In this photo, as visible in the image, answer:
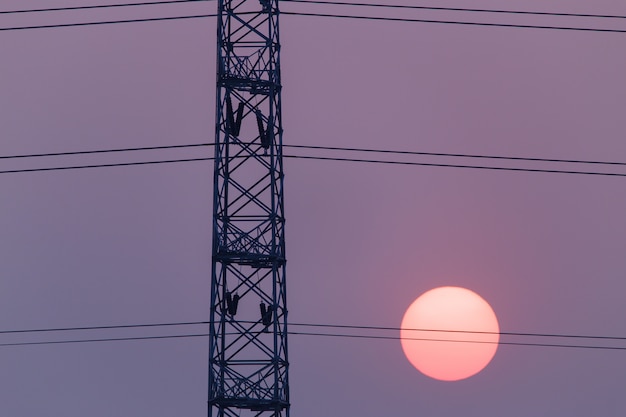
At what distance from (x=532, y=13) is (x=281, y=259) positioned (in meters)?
12.4

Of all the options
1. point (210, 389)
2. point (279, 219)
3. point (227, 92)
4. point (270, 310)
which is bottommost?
point (210, 389)

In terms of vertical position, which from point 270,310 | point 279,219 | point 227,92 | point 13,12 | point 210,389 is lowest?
point 210,389

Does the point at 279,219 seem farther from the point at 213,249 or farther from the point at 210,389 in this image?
the point at 210,389

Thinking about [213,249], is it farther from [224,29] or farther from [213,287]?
[224,29]

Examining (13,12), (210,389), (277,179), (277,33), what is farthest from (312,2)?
(210,389)

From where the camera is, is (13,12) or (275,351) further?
(13,12)

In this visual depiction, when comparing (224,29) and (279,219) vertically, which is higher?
(224,29)

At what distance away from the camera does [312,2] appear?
160 feet

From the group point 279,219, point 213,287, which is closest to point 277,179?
point 279,219

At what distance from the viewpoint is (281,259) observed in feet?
146

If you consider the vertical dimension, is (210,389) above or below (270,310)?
below

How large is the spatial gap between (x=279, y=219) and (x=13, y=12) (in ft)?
42.3

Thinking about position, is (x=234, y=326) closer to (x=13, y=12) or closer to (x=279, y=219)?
(x=279, y=219)

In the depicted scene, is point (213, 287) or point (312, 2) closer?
point (213, 287)
